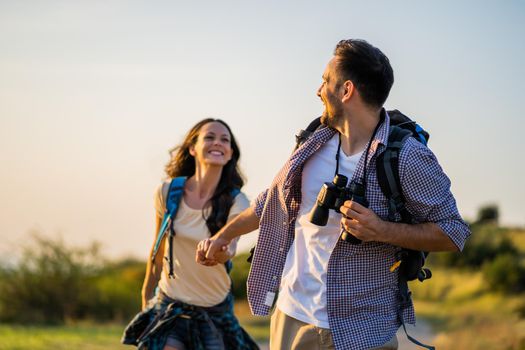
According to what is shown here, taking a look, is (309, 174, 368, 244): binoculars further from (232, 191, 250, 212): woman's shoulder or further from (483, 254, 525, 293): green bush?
(483, 254, 525, 293): green bush

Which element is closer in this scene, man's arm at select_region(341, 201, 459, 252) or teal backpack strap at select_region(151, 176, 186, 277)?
man's arm at select_region(341, 201, 459, 252)

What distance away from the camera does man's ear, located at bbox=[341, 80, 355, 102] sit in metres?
3.89

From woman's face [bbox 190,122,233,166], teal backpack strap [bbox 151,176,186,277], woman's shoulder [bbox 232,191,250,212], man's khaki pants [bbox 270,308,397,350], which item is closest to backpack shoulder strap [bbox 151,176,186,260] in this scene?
teal backpack strap [bbox 151,176,186,277]

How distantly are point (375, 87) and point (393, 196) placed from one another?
54 cm

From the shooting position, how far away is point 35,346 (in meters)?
11.9

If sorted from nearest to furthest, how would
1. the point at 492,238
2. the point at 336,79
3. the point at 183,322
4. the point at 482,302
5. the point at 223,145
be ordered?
1. the point at 336,79
2. the point at 183,322
3. the point at 223,145
4. the point at 482,302
5. the point at 492,238

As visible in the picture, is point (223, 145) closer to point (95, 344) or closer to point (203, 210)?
point (203, 210)

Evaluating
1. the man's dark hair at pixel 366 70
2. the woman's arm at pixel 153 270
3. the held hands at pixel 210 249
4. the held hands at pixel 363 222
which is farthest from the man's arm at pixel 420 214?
the woman's arm at pixel 153 270

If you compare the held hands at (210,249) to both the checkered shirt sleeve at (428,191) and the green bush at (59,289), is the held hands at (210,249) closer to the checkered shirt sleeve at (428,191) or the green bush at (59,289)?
the checkered shirt sleeve at (428,191)

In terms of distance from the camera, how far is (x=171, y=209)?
609 cm

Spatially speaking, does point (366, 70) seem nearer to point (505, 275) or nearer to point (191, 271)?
point (191, 271)

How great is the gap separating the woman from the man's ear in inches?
89.4

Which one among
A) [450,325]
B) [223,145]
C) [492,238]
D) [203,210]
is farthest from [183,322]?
[492,238]

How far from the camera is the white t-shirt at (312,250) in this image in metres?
3.83
